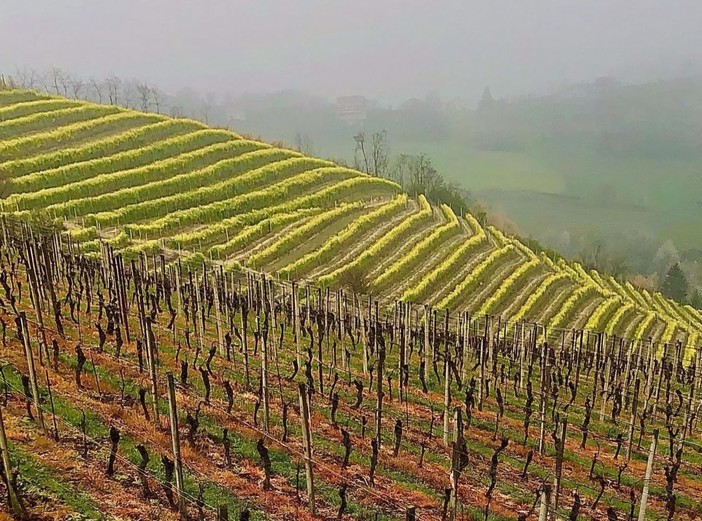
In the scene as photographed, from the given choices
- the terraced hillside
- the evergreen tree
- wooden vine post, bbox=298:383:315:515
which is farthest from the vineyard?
the evergreen tree

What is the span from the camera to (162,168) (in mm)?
44250

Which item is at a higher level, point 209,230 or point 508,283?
point 209,230

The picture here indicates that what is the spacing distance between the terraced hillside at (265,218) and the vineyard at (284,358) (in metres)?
0.22

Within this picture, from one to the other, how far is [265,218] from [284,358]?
86.8 feet

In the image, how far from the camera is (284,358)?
17.4 meters

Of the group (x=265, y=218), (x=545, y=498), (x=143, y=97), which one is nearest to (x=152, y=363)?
(x=545, y=498)

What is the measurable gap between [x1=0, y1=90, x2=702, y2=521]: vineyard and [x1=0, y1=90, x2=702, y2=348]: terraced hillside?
0.72 feet

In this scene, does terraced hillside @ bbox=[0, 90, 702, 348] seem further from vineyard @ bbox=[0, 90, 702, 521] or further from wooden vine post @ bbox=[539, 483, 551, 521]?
wooden vine post @ bbox=[539, 483, 551, 521]

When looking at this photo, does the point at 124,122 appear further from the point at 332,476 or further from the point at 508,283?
the point at 332,476

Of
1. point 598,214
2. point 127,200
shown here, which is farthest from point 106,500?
point 598,214

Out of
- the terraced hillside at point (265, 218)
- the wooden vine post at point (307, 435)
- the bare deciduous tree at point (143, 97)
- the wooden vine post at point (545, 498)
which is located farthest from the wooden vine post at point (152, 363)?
the bare deciduous tree at point (143, 97)

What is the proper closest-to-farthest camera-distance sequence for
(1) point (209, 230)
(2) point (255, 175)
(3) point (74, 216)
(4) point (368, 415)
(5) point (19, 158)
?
(4) point (368, 415) → (3) point (74, 216) → (1) point (209, 230) → (5) point (19, 158) → (2) point (255, 175)

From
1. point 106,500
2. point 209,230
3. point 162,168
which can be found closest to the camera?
point 106,500

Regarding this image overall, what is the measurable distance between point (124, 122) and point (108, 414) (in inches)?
1818
